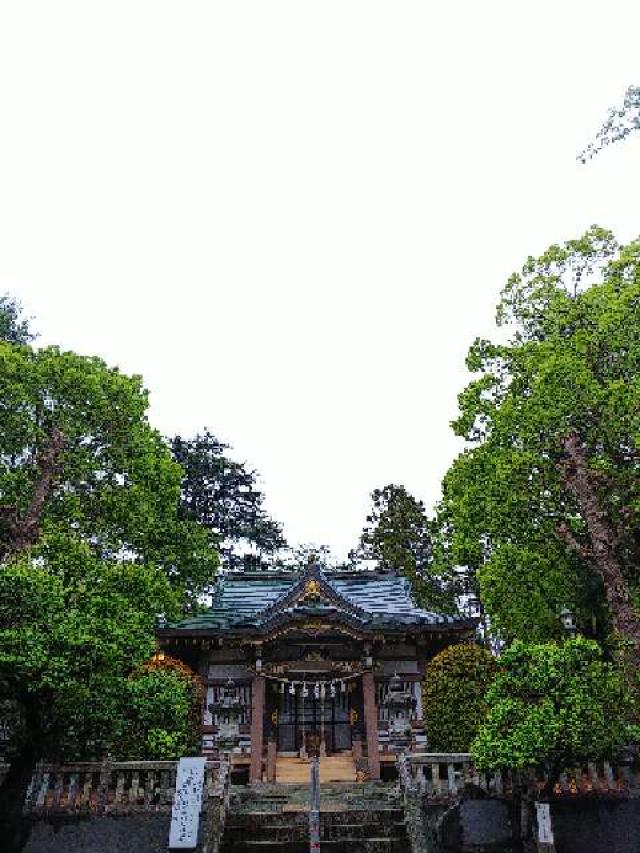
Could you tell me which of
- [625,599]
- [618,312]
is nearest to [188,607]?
[625,599]

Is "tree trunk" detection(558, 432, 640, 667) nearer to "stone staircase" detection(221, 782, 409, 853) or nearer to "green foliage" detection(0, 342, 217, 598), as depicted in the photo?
"stone staircase" detection(221, 782, 409, 853)

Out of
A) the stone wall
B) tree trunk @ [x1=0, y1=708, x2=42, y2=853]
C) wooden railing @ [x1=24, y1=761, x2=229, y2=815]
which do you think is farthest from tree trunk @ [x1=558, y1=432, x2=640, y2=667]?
tree trunk @ [x1=0, y1=708, x2=42, y2=853]

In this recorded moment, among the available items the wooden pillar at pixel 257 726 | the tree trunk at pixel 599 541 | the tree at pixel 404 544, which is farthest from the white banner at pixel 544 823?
the tree at pixel 404 544

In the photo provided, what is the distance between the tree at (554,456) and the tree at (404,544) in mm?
19643

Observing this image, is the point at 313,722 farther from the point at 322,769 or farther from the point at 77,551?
the point at 77,551

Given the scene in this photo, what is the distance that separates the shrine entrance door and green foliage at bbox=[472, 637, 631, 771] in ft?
29.4

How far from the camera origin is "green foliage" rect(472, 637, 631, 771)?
1088 centimetres

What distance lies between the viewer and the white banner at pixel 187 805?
11102mm

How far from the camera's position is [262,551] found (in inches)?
1720

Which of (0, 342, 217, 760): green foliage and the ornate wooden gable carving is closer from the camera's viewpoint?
(0, 342, 217, 760): green foliage

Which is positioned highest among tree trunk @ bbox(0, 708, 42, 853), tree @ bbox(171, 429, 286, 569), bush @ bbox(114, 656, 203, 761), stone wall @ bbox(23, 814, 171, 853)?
tree @ bbox(171, 429, 286, 569)

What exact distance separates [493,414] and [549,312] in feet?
10.0

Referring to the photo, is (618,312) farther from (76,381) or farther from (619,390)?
(76,381)

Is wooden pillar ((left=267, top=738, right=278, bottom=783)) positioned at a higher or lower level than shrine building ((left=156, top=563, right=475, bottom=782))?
lower
